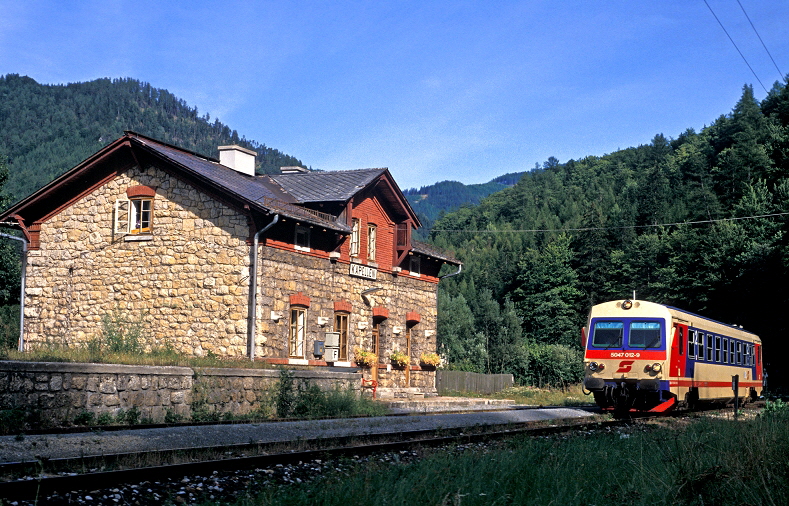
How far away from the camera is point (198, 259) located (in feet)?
80.7

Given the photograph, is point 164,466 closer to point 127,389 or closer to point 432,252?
point 127,389

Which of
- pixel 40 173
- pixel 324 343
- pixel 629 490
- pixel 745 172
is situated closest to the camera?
pixel 629 490

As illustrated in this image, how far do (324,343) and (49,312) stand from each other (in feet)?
28.8

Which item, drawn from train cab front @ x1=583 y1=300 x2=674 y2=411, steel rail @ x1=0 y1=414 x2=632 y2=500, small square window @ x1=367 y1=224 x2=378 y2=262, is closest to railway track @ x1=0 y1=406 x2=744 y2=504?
steel rail @ x1=0 y1=414 x2=632 y2=500

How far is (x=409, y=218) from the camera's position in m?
32.0

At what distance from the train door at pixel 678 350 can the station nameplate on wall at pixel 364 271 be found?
38.7 feet

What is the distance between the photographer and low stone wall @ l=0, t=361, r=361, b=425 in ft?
42.7

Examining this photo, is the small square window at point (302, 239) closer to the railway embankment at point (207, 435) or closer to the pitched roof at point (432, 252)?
the pitched roof at point (432, 252)

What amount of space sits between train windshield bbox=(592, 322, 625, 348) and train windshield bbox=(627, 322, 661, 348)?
0.90 feet

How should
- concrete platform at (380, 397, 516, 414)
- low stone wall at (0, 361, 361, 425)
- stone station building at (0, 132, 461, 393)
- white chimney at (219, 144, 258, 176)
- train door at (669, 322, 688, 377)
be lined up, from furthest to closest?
white chimney at (219, 144, 258, 176) < stone station building at (0, 132, 461, 393) < concrete platform at (380, 397, 516, 414) < train door at (669, 322, 688, 377) < low stone wall at (0, 361, 361, 425)

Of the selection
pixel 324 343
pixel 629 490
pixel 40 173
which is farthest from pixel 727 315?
pixel 40 173

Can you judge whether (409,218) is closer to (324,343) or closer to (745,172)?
(324,343)

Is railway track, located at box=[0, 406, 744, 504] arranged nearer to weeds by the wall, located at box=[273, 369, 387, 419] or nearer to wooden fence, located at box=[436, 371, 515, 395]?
weeds by the wall, located at box=[273, 369, 387, 419]

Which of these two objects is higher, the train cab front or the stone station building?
the stone station building
